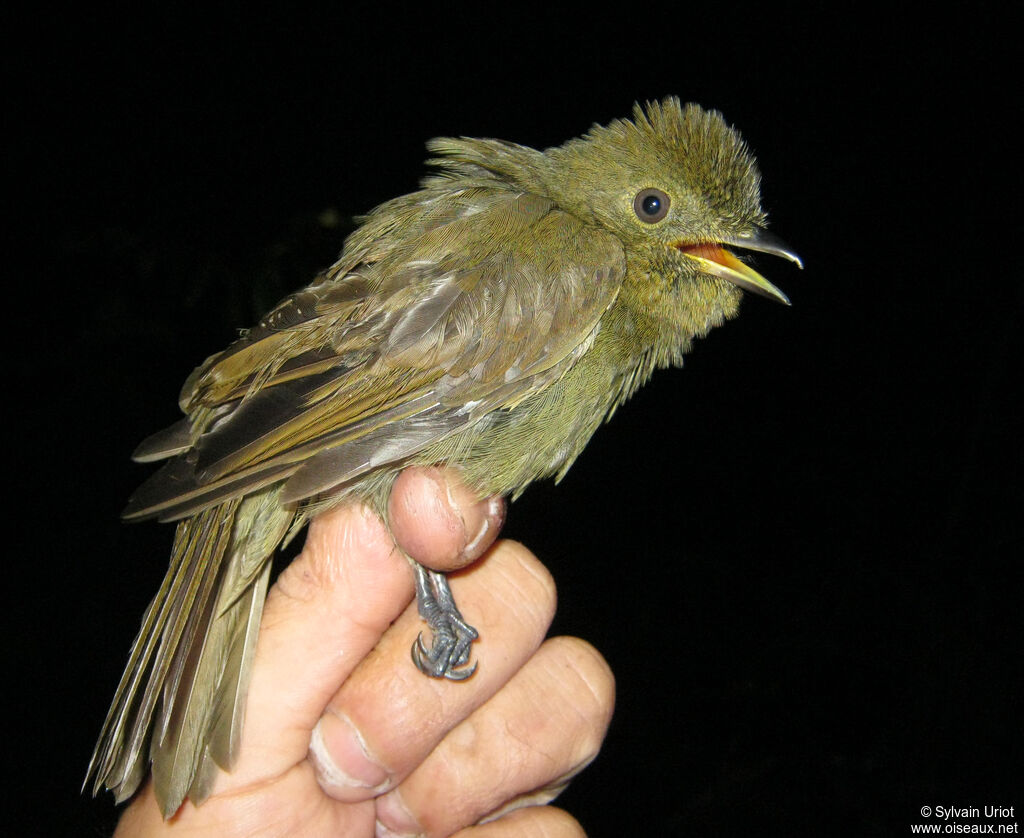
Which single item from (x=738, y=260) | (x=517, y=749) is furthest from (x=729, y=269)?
(x=517, y=749)

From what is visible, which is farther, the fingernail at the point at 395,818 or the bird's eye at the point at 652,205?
the bird's eye at the point at 652,205

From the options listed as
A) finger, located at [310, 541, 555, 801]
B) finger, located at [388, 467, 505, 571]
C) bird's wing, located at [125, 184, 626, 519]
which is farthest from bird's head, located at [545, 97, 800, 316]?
finger, located at [310, 541, 555, 801]

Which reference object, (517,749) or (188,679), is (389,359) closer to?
(188,679)

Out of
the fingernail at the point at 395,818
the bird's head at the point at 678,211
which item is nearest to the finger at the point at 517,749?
the fingernail at the point at 395,818

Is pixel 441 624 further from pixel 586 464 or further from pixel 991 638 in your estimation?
pixel 991 638

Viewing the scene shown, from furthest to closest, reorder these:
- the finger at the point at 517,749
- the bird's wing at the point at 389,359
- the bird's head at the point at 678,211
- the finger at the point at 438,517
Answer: the bird's head at the point at 678,211
the finger at the point at 517,749
the finger at the point at 438,517
the bird's wing at the point at 389,359

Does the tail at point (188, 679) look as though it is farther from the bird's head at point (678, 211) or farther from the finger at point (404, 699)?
the bird's head at point (678, 211)
